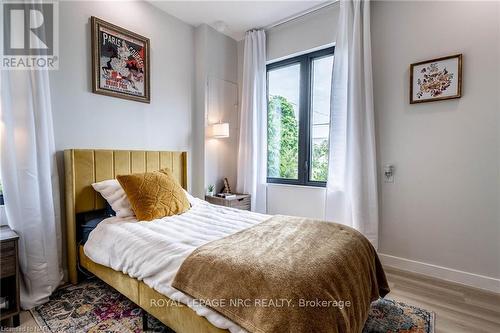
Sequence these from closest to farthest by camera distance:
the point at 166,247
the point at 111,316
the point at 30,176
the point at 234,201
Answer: the point at 166,247, the point at 111,316, the point at 30,176, the point at 234,201

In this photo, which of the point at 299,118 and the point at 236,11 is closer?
the point at 236,11

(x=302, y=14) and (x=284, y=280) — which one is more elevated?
(x=302, y=14)

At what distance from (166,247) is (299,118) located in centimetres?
241

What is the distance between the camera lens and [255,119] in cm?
352

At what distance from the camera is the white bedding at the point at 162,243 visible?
54.9 inches

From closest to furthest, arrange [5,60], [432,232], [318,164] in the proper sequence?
[5,60] → [432,232] → [318,164]

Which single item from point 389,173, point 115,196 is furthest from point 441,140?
point 115,196

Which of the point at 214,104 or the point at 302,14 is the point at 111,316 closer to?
the point at 214,104

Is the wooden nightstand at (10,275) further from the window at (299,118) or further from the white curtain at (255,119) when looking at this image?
the window at (299,118)

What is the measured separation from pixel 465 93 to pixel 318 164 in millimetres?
1561

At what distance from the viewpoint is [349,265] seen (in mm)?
1408

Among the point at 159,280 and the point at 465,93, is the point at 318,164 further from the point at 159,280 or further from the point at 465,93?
the point at 159,280

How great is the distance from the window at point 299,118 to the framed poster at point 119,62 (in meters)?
1.68

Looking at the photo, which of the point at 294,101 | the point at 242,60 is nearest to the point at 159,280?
the point at 294,101
